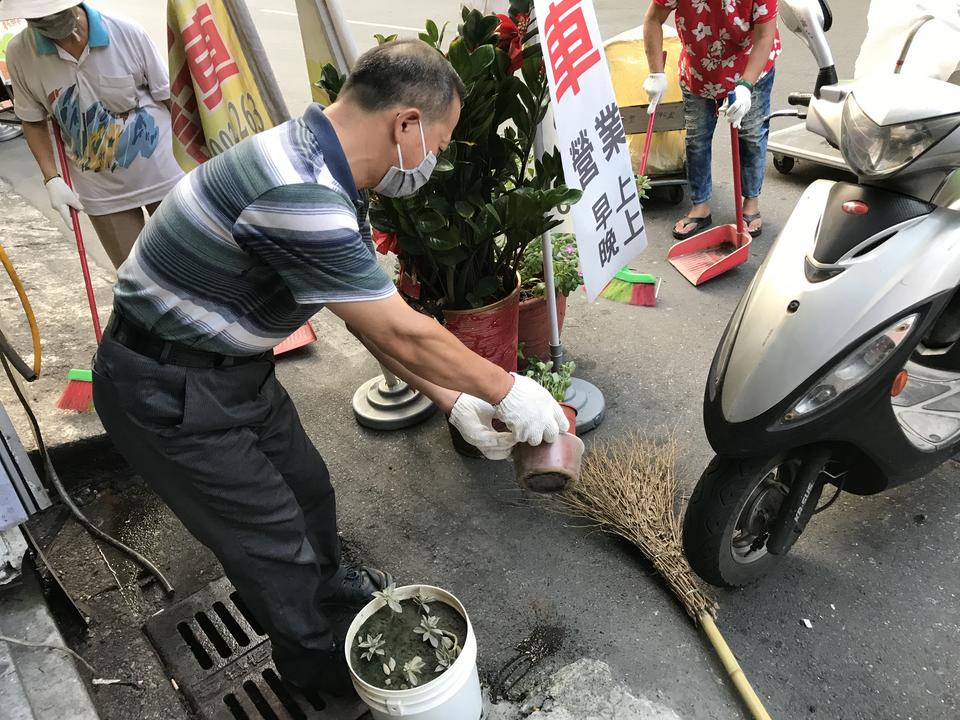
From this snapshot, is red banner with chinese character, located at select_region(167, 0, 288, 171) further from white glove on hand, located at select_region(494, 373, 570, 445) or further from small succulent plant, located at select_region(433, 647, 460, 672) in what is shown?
small succulent plant, located at select_region(433, 647, 460, 672)

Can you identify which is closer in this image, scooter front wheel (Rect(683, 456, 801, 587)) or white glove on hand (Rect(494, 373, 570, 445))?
white glove on hand (Rect(494, 373, 570, 445))

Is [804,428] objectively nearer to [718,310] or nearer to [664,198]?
[718,310]

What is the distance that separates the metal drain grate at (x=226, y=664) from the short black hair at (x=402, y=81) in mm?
1661

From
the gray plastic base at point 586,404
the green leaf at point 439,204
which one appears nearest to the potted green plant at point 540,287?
the gray plastic base at point 586,404

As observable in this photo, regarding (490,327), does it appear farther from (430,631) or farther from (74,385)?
(74,385)

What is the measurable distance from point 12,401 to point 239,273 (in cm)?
252

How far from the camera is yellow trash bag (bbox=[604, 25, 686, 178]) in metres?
4.55

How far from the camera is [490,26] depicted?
7.74 ft

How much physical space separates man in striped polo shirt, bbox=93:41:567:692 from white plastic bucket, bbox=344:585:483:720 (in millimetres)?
255

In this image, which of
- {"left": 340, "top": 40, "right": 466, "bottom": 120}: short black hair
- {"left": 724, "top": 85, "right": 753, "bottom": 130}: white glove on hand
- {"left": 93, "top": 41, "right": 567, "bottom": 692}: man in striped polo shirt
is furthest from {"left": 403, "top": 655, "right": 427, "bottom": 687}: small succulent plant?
{"left": 724, "top": 85, "right": 753, "bottom": 130}: white glove on hand

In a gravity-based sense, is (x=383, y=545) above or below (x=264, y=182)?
below

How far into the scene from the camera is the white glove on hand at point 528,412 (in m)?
1.69

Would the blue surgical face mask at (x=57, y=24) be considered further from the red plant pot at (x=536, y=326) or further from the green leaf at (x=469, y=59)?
the red plant pot at (x=536, y=326)

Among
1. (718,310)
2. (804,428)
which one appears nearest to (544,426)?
(804,428)
